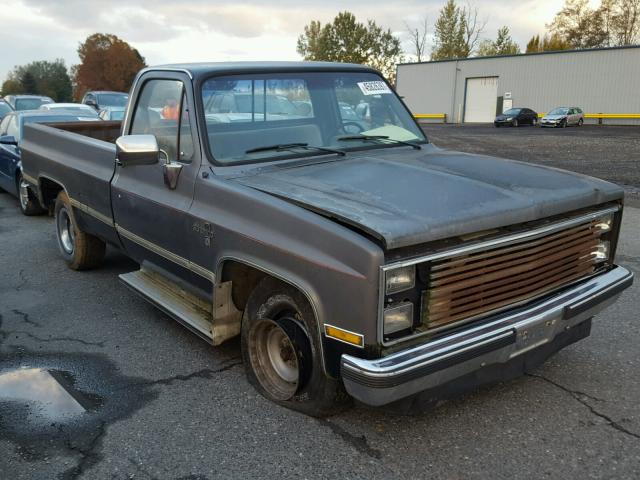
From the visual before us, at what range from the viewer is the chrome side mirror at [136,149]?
380cm

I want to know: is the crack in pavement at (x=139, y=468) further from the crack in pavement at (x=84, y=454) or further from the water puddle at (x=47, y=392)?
the water puddle at (x=47, y=392)

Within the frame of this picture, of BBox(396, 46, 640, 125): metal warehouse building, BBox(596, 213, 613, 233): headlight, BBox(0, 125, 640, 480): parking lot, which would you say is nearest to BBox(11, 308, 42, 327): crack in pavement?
BBox(0, 125, 640, 480): parking lot

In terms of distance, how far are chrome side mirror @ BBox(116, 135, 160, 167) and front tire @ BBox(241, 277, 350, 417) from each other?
1161 mm

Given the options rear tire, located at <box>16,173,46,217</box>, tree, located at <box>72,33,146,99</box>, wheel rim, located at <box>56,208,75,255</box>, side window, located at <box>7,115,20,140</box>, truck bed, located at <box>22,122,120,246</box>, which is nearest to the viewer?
truck bed, located at <box>22,122,120,246</box>

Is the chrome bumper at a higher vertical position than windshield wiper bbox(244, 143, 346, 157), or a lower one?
lower

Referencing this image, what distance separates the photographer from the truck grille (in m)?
2.82

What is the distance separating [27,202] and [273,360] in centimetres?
686

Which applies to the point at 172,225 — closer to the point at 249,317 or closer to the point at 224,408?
the point at 249,317

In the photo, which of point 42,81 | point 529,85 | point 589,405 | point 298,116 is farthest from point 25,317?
point 42,81

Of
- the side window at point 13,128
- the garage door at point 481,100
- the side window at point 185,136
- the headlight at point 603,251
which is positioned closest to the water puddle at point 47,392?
the side window at point 185,136

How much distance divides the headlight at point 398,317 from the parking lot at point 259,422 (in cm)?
62

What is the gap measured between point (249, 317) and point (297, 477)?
0.98 metres

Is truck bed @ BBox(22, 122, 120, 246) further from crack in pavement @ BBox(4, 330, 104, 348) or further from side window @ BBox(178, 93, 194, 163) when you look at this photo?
side window @ BBox(178, 93, 194, 163)

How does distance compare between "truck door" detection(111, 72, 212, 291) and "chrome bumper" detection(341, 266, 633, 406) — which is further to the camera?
"truck door" detection(111, 72, 212, 291)
